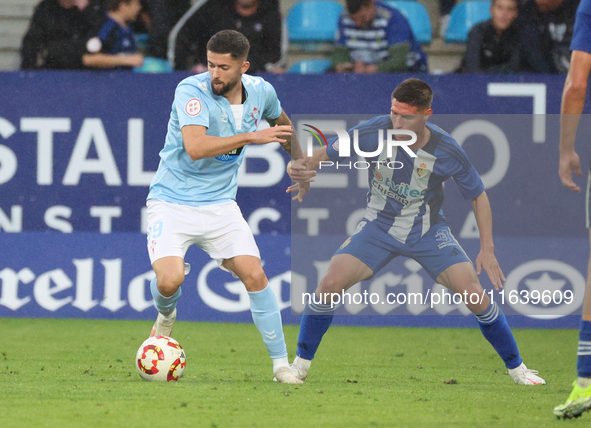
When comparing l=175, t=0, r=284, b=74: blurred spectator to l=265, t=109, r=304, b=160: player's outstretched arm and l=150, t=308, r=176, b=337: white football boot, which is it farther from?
l=150, t=308, r=176, b=337: white football boot

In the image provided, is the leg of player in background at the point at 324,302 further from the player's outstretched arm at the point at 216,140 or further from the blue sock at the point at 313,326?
the player's outstretched arm at the point at 216,140

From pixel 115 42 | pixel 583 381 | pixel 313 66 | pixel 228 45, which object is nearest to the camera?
pixel 583 381

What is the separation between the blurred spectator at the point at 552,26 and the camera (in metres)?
8.15

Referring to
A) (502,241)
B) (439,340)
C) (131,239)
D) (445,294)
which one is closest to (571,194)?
(502,241)

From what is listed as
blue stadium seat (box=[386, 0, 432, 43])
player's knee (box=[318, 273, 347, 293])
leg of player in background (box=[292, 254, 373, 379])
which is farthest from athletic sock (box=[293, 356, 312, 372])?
blue stadium seat (box=[386, 0, 432, 43])

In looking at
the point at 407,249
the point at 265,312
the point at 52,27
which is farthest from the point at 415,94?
the point at 52,27

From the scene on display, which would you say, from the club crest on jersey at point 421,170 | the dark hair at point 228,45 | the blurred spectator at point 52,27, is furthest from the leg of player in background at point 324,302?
the blurred spectator at point 52,27

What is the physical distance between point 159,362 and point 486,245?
6.65ft

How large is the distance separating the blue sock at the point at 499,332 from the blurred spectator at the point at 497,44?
3905mm

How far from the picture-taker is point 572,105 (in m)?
3.52

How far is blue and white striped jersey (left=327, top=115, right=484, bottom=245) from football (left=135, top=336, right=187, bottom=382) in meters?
1.43

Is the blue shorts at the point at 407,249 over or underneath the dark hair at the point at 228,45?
underneath

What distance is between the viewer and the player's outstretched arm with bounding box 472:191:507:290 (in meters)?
4.93

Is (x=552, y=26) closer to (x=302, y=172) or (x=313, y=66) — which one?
(x=313, y=66)
